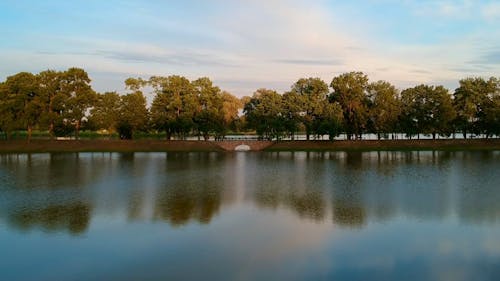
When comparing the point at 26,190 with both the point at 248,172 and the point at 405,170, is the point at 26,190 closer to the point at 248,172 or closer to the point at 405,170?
the point at 248,172

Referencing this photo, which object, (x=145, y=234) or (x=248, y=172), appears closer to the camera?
(x=145, y=234)

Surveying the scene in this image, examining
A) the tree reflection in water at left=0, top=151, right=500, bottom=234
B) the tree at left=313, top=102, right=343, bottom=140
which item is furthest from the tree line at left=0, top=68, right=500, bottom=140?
the tree reflection in water at left=0, top=151, right=500, bottom=234

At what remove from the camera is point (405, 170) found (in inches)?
1548

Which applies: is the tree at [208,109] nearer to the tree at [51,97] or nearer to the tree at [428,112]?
the tree at [51,97]

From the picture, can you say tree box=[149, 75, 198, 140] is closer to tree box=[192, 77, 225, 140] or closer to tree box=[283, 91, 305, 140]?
tree box=[192, 77, 225, 140]

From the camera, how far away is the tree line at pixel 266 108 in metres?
72.7

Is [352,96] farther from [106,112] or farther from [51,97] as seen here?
[51,97]

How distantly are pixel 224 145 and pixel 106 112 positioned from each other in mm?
21669

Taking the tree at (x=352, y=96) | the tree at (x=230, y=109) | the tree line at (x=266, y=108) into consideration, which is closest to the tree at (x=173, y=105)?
the tree line at (x=266, y=108)

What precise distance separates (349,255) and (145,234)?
8.03 m

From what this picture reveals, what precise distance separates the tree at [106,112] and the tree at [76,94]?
1438mm

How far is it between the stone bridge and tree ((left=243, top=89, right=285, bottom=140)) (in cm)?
296

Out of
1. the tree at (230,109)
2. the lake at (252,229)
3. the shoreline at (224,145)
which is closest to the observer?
the lake at (252,229)

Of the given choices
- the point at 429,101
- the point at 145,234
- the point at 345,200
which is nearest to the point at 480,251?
the point at 345,200
